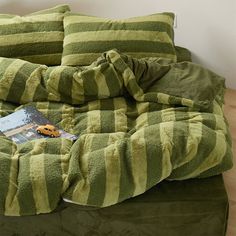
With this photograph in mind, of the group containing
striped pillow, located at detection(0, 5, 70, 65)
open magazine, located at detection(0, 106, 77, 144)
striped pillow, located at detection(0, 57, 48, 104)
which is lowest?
open magazine, located at detection(0, 106, 77, 144)

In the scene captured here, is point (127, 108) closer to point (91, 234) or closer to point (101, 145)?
point (101, 145)

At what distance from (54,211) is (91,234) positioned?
179mm

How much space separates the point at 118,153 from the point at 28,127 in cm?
49

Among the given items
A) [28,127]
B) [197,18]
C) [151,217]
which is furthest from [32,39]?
[151,217]

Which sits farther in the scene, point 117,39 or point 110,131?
point 117,39

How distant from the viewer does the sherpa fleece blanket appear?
1354 millimetres

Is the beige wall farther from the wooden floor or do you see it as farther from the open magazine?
the open magazine

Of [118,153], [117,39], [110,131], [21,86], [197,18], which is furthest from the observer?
[197,18]

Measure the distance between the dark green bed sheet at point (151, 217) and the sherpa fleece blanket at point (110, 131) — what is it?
0.05 metres

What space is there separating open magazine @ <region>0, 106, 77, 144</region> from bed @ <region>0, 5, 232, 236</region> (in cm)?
5

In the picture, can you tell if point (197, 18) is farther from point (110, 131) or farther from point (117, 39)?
point (110, 131)

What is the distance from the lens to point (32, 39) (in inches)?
83.4

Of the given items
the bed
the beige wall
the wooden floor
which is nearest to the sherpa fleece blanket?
the bed

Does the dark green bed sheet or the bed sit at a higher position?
the bed
